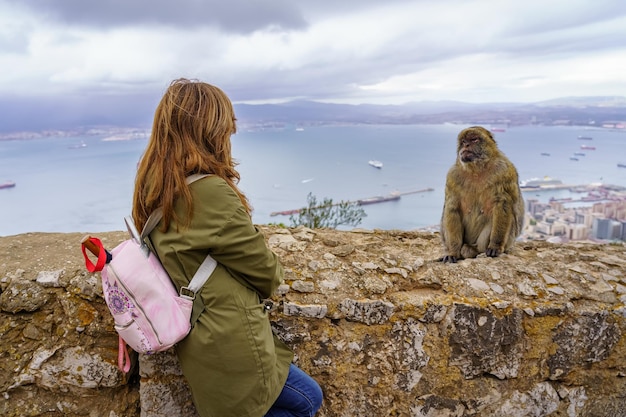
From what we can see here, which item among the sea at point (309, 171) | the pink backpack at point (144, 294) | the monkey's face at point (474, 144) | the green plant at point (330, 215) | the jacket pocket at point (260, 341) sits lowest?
the sea at point (309, 171)

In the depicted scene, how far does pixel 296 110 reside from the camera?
37.3 m

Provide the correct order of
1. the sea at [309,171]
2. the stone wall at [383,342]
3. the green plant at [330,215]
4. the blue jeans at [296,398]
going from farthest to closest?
the sea at [309,171] → the green plant at [330,215] → the stone wall at [383,342] → the blue jeans at [296,398]

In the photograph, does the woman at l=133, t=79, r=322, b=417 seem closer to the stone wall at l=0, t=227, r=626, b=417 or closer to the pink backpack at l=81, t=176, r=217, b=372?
the pink backpack at l=81, t=176, r=217, b=372

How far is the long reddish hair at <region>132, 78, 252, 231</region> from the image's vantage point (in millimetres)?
1824

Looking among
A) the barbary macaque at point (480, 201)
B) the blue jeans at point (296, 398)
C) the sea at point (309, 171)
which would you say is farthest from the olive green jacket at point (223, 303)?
the sea at point (309, 171)

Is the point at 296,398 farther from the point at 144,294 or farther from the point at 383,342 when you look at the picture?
the point at 144,294

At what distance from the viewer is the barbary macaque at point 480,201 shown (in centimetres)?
386

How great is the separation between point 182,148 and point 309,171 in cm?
4000

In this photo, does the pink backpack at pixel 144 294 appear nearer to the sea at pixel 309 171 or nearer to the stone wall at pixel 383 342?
the stone wall at pixel 383 342

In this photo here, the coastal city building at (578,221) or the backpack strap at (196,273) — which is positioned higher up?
the backpack strap at (196,273)

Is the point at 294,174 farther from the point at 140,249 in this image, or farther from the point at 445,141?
the point at 140,249

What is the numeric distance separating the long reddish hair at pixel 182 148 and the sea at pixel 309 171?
978cm

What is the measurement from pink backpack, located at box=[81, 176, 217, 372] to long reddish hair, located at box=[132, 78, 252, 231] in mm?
71

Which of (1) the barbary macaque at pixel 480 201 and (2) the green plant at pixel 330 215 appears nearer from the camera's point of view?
(1) the barbary macaque at pixel 480 201
